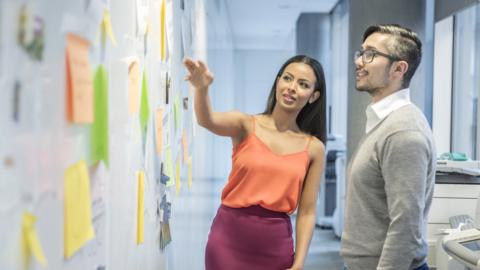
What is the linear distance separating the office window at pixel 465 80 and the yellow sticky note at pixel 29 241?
13.7 feet

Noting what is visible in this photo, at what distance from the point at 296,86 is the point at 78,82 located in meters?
1.14

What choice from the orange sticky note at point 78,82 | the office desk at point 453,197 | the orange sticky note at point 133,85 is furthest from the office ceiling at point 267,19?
the orange sticky note at point 78,82

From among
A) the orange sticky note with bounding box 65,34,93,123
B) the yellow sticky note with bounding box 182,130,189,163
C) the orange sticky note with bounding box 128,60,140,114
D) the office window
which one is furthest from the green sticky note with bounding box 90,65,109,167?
the office window

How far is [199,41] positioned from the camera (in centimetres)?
309

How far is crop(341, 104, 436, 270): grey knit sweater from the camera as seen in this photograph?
4.89 feet

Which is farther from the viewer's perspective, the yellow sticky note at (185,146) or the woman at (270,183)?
the yellow sticky note at (185,146)

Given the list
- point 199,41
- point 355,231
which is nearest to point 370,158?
point 355,231

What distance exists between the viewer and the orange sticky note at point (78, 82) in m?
0.78

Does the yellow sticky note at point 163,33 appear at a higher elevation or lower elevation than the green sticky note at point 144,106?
higher

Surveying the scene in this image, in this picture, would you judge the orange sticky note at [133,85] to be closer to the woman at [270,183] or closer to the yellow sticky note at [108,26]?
the yellow sticky note at [108,26]

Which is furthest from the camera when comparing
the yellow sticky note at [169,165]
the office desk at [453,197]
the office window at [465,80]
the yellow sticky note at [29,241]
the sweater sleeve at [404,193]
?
the office window at [465,80]

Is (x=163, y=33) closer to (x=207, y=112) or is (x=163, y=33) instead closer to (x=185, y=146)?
(x=207, y=112)

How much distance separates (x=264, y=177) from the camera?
178 centimetres

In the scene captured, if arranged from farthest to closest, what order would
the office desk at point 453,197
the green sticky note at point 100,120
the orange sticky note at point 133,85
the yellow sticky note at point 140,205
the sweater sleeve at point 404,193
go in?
the office desk at point 453,197 → the sweater sleeve at point 404,193 → the yellow sticky note at point 140,205 → the orange sticky note at point 133,85 → the green sticky note at point 100,120
